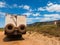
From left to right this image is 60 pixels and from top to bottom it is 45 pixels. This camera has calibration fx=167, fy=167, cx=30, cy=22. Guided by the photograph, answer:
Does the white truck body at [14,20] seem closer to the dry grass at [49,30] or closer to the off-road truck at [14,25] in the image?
the off-road truck at [14,25]

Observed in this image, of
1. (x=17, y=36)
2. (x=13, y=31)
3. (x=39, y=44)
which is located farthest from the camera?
(x=17, y=36)

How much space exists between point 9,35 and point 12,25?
4.72 ft

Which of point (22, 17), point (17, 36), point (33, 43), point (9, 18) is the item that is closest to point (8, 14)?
point (9, 18)

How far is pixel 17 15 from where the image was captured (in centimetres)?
1670

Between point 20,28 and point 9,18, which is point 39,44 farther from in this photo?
point 9,18

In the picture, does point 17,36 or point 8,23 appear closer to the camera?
point 8,23

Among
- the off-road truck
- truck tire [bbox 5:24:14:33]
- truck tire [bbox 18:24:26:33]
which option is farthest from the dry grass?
truck tire [bbox 5:24:14:33]

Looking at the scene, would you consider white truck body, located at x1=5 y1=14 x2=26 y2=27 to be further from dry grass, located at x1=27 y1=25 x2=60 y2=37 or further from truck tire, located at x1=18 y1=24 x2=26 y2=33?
dry grass, located at x1=27 y1=25 x2=60 y2=37

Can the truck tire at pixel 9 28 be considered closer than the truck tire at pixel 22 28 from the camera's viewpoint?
Yes

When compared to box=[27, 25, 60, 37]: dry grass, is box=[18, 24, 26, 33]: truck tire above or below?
above

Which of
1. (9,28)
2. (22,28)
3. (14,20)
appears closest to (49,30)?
(22,28)

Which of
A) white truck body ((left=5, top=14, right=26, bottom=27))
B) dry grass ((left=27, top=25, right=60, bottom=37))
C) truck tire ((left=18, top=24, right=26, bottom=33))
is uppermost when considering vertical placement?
white truck body ((left=5, top=14, right=26, bottom=27))

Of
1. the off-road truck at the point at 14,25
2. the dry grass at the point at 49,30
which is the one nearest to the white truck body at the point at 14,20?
the off-road truck at the point at 14,25

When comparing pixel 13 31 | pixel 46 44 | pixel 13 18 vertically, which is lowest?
pixel 46 44
